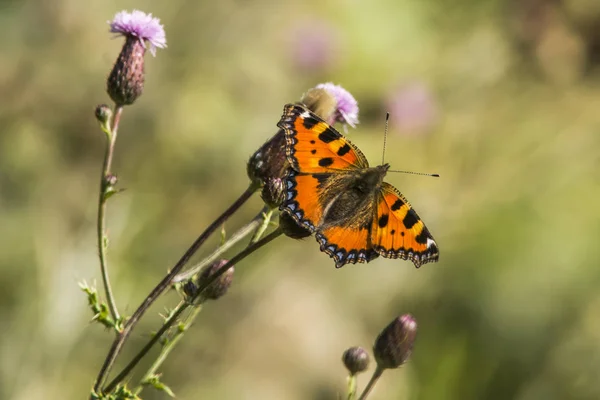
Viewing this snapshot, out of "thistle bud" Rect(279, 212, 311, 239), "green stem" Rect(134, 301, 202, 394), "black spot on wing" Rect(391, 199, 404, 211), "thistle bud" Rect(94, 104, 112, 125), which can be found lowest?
"green stem" Rect(134, 301, 202, 394)

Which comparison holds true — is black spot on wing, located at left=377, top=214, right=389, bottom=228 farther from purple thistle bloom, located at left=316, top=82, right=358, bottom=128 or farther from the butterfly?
purple thistle bloom, located at left=316, top=82, right=358, bottom=128

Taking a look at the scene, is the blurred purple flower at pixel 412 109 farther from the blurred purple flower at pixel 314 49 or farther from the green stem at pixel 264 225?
the green stem at pixel 264 225

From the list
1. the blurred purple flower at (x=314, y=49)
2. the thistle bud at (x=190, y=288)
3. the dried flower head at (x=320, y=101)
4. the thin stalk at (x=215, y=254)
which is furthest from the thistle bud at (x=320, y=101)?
the blurred purple flower at (x=314, y=49)

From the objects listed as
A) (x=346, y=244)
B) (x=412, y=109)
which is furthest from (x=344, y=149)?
(x=412, y=109)

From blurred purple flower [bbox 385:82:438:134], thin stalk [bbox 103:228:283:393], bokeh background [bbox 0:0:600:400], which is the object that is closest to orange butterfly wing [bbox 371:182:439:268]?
thin stalk [bbox 103:228:283:393]

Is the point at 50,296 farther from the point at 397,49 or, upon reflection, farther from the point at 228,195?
the point at 397,49

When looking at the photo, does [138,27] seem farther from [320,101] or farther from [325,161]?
[325,161]
